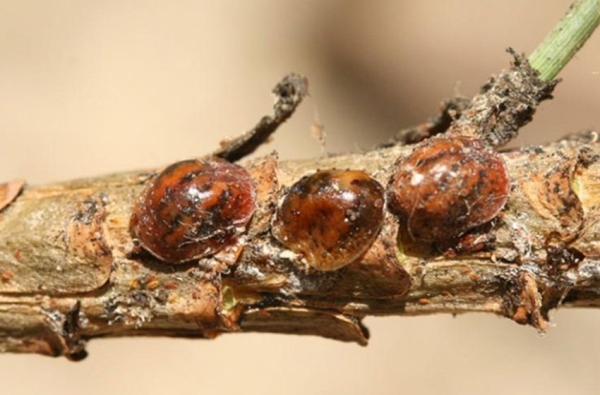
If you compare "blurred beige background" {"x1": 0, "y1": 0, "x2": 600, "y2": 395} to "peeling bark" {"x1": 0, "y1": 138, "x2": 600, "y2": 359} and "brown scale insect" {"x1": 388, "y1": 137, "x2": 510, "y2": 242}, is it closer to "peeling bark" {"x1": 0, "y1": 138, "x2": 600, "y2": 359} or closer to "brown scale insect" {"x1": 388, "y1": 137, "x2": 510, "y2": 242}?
"peeling bark" {"x1": 0, "y1": 138, "x2": 600, "y2": 359}

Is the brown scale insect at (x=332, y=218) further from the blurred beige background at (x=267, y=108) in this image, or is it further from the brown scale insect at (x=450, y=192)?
the blurred beige background at (x=267, y=108)

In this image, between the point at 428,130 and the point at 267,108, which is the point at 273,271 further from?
the point at 267,108

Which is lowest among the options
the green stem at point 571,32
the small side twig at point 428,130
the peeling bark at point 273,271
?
the peeling bark at point 273,271

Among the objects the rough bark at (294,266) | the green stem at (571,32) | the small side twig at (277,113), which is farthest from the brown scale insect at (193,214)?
the green stem at (571,32)

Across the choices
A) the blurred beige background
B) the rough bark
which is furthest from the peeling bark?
the blurred beige background

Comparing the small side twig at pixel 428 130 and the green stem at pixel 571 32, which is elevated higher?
the green stem at pixel 571 32

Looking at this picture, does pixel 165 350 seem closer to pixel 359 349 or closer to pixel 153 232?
pixel 359 349

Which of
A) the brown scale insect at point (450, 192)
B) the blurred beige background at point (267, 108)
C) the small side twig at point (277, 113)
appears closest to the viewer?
the brown scale insect at point (450, 192)
